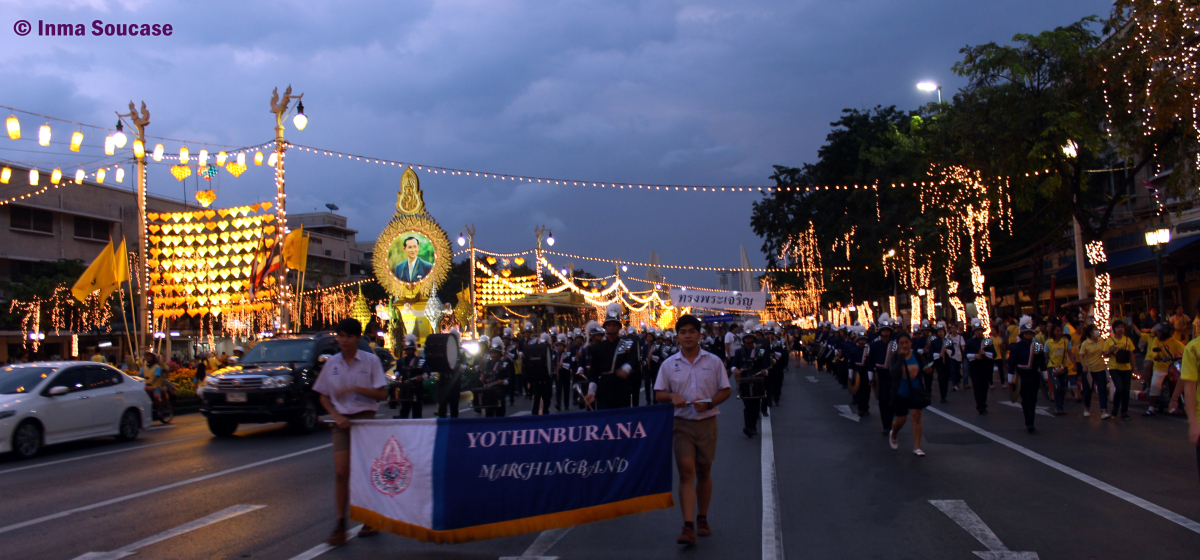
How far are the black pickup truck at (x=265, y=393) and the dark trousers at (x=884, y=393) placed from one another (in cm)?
860

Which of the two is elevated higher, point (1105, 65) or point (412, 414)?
point (1105, 65)

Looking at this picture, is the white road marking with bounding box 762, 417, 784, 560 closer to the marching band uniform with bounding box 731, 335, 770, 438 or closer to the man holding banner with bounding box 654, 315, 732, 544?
the man holding banner with bounding box 654, 315, 732, 544

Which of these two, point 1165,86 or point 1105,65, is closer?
point 1165,86

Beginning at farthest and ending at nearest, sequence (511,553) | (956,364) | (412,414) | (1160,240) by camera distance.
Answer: (956,364) → (1160,240) → (412,414) → (511,553)

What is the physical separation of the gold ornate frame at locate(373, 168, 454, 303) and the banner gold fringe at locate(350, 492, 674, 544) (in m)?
36.8

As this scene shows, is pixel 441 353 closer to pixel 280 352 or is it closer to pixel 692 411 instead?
pixel 280 352

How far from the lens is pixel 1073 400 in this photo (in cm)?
1789

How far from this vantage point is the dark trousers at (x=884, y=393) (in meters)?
12.2

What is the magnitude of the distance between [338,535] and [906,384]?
7355 millimetres

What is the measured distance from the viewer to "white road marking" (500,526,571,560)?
20.2 feet

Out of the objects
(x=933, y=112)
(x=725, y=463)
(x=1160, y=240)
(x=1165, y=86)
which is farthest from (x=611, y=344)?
(x=933, y=112)

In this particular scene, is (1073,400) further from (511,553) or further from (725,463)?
(511,553)

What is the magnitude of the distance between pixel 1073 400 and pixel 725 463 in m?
11.3

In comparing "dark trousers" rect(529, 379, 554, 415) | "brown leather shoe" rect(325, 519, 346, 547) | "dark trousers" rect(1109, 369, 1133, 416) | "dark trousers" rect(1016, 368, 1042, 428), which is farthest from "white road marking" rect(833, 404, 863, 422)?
"brown leather shoe" rect(325, 519, 346, 547)
